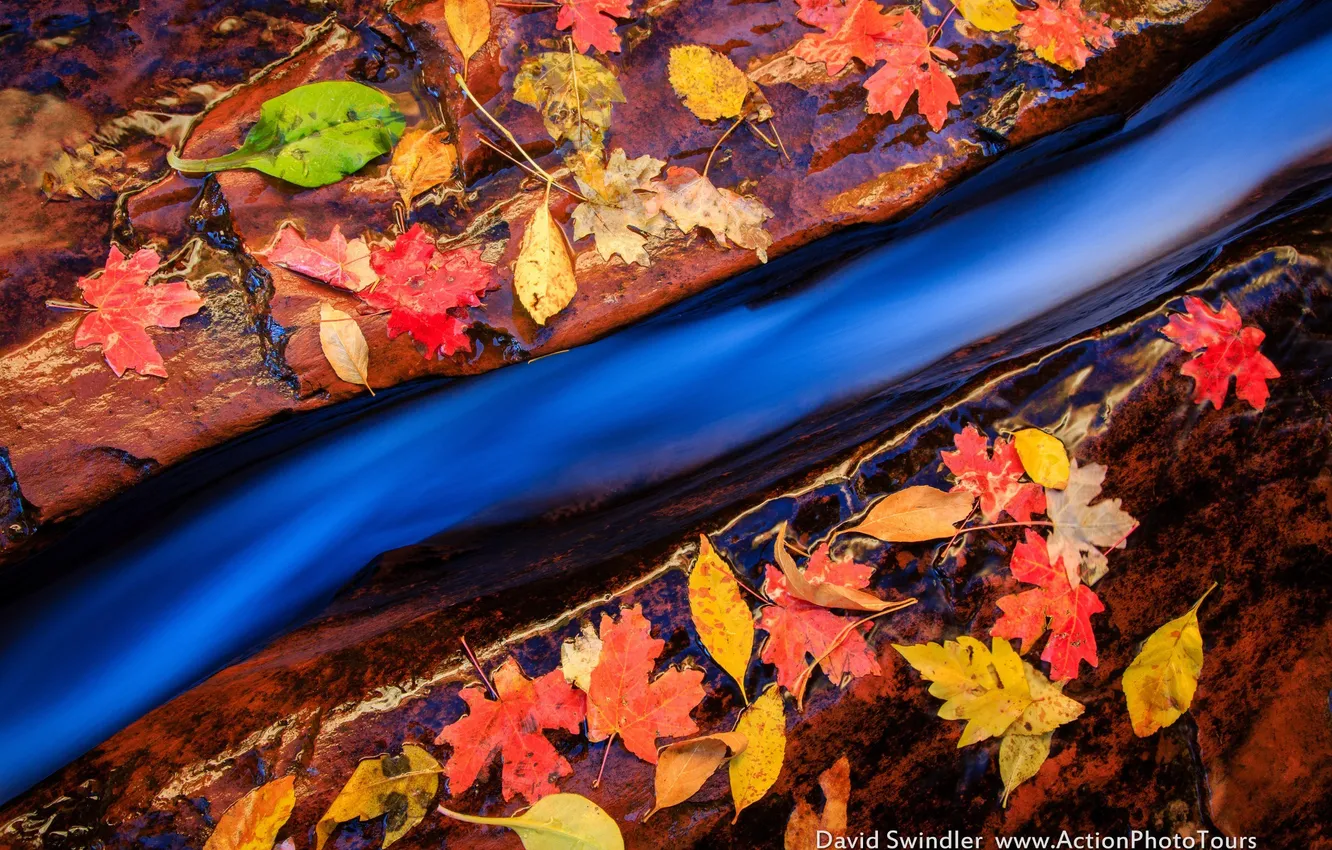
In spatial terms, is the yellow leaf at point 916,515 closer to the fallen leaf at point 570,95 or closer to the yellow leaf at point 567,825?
the yellow leaf at point 567,825

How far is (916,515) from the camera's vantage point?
70.7 inches

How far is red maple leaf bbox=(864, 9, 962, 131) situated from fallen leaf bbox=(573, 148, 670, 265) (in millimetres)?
684

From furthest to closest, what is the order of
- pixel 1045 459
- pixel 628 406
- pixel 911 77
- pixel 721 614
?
pixel 628 406 < pixel 911 77 < pixel 1045 459 < pixel 721 614

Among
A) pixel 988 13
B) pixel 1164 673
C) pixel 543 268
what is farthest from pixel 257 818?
pixel 988 13

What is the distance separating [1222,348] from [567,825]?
6.83 feet

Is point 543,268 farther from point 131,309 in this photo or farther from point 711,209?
point 131,309

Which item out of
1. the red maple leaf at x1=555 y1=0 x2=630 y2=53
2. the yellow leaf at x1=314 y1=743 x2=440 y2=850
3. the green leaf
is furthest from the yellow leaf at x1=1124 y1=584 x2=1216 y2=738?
the green leaf

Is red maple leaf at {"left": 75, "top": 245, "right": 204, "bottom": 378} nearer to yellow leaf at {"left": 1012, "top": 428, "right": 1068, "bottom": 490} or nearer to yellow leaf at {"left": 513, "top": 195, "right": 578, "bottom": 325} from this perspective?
yellow leaf at {"left": 513, "top": 195, "right": 578, "bottom": 325}

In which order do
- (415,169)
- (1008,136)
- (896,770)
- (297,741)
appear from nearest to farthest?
(297,741) < (896,770) < (415,169) < (1008,136)

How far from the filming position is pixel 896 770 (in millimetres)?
1778

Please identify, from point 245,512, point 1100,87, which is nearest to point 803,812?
point 245,512

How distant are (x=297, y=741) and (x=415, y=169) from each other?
1465 mm

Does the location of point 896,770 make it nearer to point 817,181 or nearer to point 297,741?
point 297,741

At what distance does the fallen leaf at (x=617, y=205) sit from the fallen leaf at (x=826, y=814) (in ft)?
4.68
